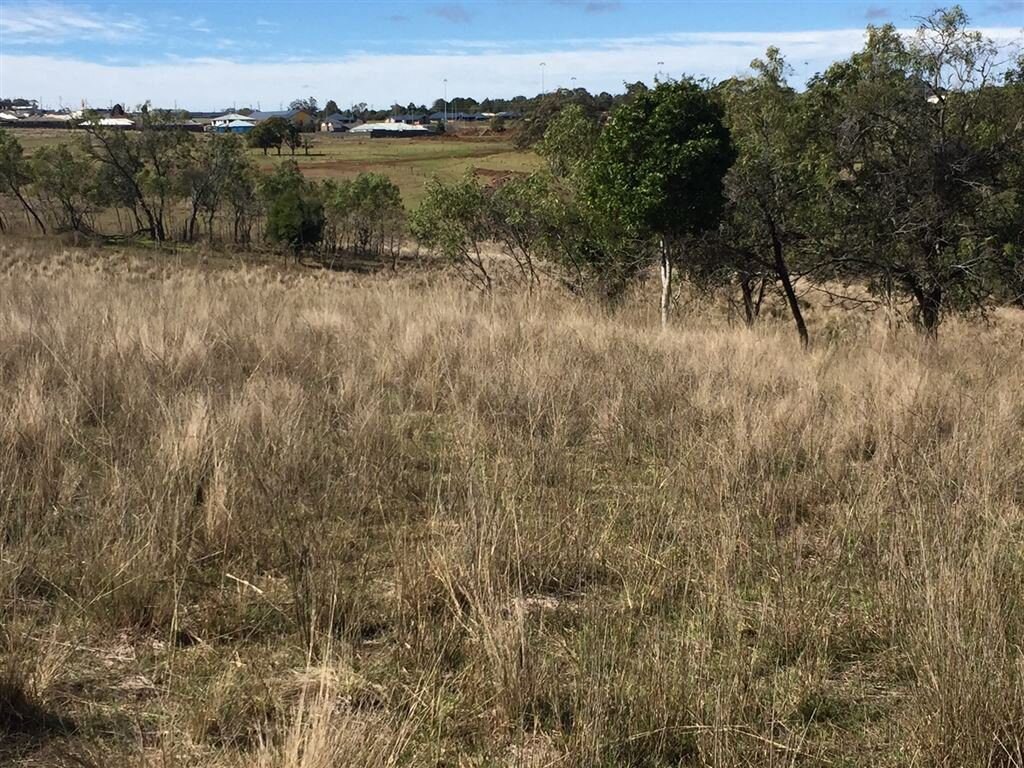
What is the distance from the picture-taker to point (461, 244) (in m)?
19.6

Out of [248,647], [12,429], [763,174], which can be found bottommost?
[248,647]

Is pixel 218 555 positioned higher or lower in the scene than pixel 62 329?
lower

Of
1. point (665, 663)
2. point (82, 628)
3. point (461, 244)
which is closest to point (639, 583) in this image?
point (665, 663)

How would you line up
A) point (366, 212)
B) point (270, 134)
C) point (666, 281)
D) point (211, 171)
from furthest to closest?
point (270, 134) < point (366, 212) < point (211, 171) < point (666, 281)

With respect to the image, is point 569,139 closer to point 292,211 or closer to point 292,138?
point 292,211

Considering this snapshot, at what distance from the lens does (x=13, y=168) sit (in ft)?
136

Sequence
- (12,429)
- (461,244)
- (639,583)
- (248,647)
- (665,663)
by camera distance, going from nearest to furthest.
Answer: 1. (665,663)
2. (248,647)
3. (639,583)
4. (12,429)
5. (461,244)

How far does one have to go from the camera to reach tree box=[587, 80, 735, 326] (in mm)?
10742

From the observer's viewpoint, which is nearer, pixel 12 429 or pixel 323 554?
pixel 323 554

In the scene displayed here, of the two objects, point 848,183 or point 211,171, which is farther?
point 211,171

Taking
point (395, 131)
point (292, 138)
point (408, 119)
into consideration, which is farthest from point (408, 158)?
point (408, 119)

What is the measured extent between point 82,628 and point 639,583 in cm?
178

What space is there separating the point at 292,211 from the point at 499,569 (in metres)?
42.3

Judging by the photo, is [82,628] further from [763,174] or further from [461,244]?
[461,244]
